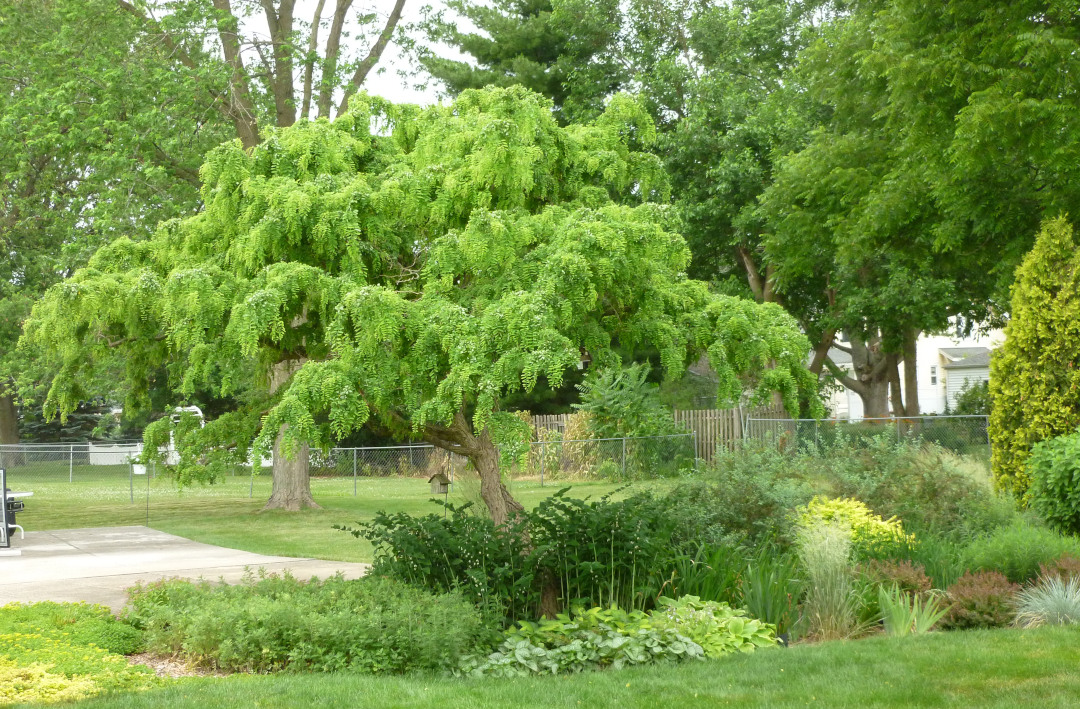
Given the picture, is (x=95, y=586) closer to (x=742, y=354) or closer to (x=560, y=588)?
(x=560, y=588)

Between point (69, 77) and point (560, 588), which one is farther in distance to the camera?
point (69, 77)

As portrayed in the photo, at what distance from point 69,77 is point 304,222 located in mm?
13534

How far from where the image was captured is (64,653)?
7.06m

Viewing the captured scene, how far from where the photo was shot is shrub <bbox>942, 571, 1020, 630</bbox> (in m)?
8.04

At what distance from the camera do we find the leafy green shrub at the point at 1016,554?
880cm

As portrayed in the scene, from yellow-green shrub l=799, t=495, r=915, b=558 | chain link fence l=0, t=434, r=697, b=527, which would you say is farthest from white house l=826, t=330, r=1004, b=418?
yellow-green shrub l=799, t=495, r=915, b=558

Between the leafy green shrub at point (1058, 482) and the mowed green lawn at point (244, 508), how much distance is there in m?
5.88

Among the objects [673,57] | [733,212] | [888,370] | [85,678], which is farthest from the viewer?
[888,370]

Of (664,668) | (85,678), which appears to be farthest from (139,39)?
(664,668)

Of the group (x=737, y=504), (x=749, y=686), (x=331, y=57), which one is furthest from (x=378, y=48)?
(x=749, y=686)

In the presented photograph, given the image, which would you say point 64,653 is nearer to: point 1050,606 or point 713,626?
point 713,626

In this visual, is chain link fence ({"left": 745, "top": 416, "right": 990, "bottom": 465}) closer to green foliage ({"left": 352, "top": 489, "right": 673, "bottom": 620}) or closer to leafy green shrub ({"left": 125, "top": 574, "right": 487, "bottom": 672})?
green foliage ({"left": 352, "top": 489, "right": 673, "bottom": 620})

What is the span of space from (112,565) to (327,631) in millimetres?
7227

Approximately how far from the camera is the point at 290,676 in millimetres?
6543
